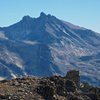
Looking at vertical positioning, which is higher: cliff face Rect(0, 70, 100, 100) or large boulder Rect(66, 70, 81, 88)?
large boulder Rect(66, 70, 81, 88)

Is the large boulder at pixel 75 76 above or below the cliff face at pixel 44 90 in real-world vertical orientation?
above

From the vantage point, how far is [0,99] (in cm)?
3256

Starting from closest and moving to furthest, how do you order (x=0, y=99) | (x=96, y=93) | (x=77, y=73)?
(x=0, y=99), (x=96, y=93), (x=77, y=73)

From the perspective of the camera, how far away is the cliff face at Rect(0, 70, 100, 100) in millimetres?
33938

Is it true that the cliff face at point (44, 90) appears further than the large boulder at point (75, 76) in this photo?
No

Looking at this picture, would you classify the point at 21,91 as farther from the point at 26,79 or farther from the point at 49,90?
the point at 26,79

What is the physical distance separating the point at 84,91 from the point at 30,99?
13.0 m

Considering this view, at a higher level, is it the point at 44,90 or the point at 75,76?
the point at 75,76

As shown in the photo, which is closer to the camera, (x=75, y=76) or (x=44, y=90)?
(x=44, y=90)

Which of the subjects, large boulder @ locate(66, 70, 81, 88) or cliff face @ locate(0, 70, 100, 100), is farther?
large boulder @ locate(66, 70, 81, 88)

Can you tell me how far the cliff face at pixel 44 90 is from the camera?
3394cm

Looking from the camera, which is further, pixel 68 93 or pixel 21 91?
pixel 68 93

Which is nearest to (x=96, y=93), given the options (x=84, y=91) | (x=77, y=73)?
(x=84, y=91)

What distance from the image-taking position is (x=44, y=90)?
36281 millimetres
